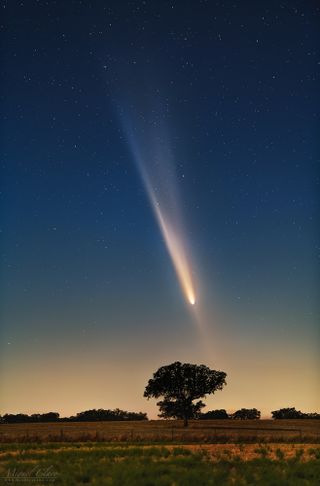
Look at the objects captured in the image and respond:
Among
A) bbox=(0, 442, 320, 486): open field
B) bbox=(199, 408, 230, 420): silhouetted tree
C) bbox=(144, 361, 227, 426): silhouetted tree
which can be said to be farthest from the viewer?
bbox=(199, 408, 230, 420): silhouetted tree

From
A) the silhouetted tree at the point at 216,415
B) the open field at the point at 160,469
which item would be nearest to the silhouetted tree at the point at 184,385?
the silhouetted tree at the point at 216,415

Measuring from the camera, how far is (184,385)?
106688 mm

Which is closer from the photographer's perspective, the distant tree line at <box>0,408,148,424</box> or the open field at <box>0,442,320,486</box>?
the open field at <box>0,442,320,486</box>

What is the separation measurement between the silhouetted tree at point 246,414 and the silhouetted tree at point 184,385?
1368 inches

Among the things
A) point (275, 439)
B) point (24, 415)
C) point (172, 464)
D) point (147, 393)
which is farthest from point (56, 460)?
point (24, 415)

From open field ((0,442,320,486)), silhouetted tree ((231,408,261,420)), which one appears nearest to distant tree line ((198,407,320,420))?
silhouetted tree ((231,408,261,420))

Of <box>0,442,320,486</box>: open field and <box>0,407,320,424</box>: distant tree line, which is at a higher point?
<box>0,407,320,424</box>: distant tree line

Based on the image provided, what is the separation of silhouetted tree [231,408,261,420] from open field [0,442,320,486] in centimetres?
10984

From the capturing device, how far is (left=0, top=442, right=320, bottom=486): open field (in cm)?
2234

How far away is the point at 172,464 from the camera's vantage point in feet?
90.7

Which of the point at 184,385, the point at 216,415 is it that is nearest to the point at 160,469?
the point at 184,385

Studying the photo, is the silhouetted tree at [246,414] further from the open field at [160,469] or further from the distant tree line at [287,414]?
the open field at [160,469]

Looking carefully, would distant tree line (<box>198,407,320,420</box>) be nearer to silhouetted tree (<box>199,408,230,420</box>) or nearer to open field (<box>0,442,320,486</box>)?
silhouetted tree (<box>199,408,230,420</box>)

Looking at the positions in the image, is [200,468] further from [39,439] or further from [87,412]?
[87,412]
